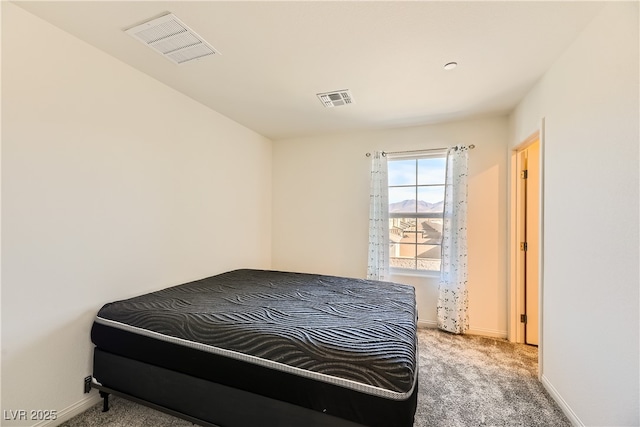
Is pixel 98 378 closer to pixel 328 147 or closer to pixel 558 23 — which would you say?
pixel 328 147

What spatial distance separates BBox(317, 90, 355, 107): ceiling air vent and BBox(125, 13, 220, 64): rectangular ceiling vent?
3.36 feet

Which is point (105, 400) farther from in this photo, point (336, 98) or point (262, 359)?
point (336, 98)

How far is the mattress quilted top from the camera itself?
4.12 feet

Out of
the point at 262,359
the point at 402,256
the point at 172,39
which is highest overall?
the point at 172,39

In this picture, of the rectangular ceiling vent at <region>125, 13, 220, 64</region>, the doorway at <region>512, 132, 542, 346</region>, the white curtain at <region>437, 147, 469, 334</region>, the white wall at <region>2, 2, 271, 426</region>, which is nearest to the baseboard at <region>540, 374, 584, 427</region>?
the doorway at <region>512, 132, 542, 346</region>

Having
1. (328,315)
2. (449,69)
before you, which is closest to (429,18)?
(449,69)

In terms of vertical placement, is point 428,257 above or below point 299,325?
above

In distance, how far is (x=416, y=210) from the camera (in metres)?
3.44

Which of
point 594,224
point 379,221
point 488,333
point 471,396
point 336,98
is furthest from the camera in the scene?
point 379,221

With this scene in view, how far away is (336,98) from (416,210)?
5.61 feet

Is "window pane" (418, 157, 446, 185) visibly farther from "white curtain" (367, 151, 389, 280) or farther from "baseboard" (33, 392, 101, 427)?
"baseboard" (33, 392, 101, 427)

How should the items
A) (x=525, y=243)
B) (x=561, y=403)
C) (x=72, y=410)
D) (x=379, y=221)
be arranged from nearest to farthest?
(x=72, y=410)
(x=561, y=403)
(x=525, y=243)
(x=379, y=221)

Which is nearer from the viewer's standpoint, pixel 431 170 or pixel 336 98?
pixel 336 98

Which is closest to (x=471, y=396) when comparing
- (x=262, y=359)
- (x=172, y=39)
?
(x=262, y=359)
